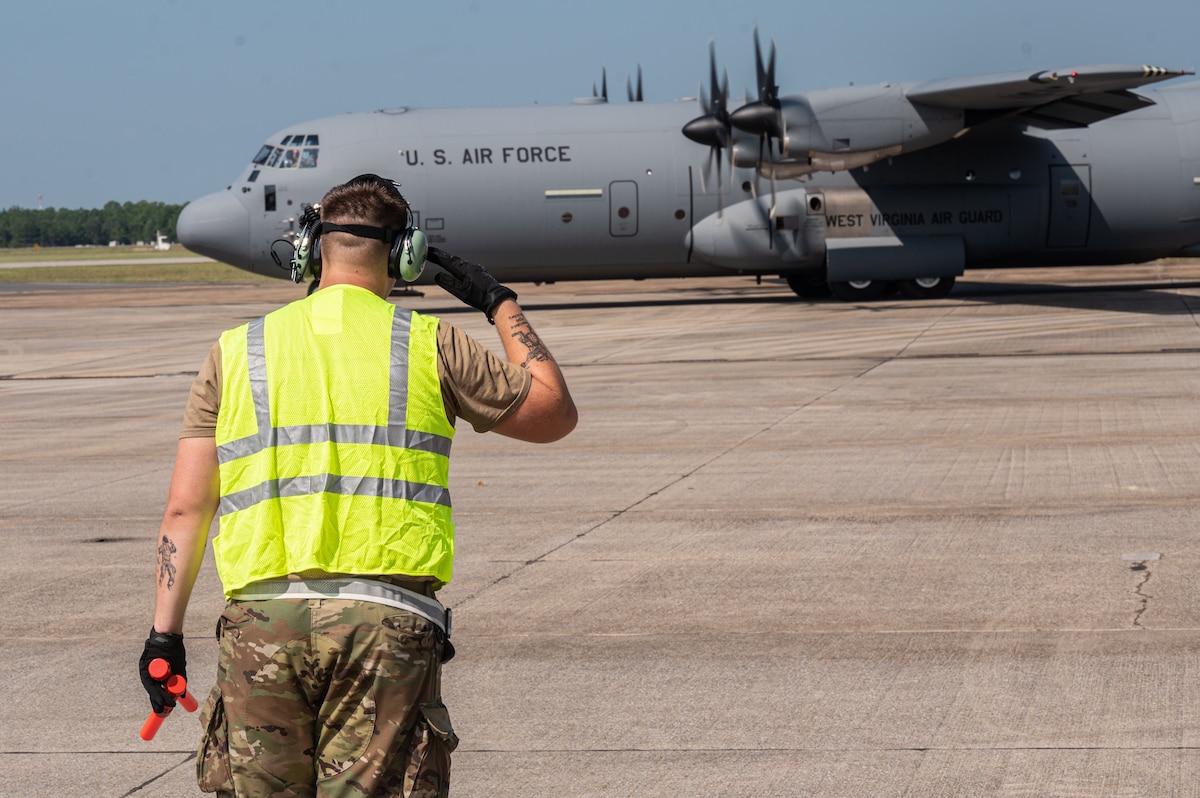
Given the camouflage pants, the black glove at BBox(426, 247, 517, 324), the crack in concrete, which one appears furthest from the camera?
the crack in concrete

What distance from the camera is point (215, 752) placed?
11.0 feet

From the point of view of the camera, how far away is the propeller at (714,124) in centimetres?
2770

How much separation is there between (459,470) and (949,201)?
62.6 ft

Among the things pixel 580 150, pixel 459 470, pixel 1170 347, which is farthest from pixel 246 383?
pixel 580 150

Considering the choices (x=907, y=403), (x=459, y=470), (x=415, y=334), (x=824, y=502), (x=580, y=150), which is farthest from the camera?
(x=580, y=150)

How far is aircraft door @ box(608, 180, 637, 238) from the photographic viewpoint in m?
28.2

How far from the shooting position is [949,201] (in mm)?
28844

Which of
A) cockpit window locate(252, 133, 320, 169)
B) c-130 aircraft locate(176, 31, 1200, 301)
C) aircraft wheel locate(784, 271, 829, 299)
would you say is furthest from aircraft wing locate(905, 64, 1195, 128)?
cockpit window locate(252, 133, 320, 169)

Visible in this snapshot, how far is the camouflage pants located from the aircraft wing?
74.3 feet

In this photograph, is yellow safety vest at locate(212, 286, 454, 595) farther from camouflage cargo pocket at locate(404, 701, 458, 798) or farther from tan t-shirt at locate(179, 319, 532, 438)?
camouflage cargo pocket at locate(404, 701, 458, 798)

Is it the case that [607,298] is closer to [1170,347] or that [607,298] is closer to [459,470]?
[1170,347]

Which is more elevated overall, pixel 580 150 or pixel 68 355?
pixel 580 150

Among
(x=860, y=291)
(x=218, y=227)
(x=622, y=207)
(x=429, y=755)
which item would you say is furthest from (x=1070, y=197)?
(x=429, y=755)

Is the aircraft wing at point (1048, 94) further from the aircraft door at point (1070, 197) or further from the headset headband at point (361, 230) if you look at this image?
the headset headband at point (361, 230)
